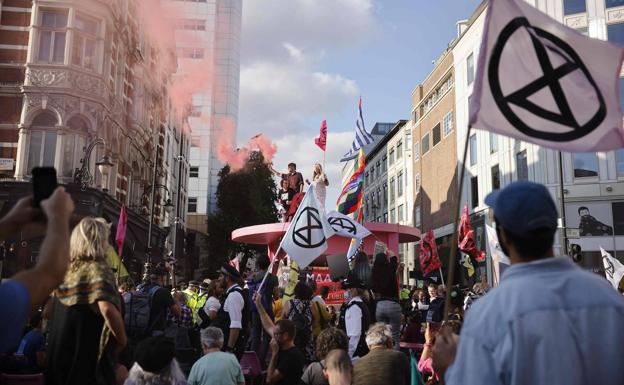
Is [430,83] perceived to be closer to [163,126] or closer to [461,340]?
[163,126]

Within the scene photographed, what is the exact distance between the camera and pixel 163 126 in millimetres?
37594

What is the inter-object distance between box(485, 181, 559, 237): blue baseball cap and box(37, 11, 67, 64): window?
74.7 feet

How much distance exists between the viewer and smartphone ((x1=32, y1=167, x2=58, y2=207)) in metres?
2.18

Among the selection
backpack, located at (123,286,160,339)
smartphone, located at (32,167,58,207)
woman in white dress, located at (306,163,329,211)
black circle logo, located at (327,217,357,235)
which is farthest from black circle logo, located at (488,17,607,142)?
woman in white dress, located at (306,163,329,211)

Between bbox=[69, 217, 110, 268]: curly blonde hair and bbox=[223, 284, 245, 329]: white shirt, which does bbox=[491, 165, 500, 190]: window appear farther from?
bbox=[69, 217, 110, 268]: curly blonde hair

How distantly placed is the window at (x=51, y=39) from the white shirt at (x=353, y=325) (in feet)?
61.3

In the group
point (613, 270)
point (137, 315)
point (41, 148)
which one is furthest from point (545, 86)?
point (41, 148)

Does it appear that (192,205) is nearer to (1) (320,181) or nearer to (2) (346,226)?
(1) (320,181)

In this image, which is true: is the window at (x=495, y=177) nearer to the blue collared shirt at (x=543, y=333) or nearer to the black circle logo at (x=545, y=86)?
the black circle logo at (x=545, y=86)

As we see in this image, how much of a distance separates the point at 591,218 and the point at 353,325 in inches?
1013

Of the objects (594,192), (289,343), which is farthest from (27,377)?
(594,192)

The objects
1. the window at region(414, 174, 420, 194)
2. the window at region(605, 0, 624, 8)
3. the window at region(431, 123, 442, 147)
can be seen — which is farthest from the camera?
the window at region(414, 174, 420, 194)

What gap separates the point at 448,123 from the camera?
41.3 meters

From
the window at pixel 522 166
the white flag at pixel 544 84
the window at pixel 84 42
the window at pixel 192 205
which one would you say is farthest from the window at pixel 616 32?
the window at pixel 192 205
